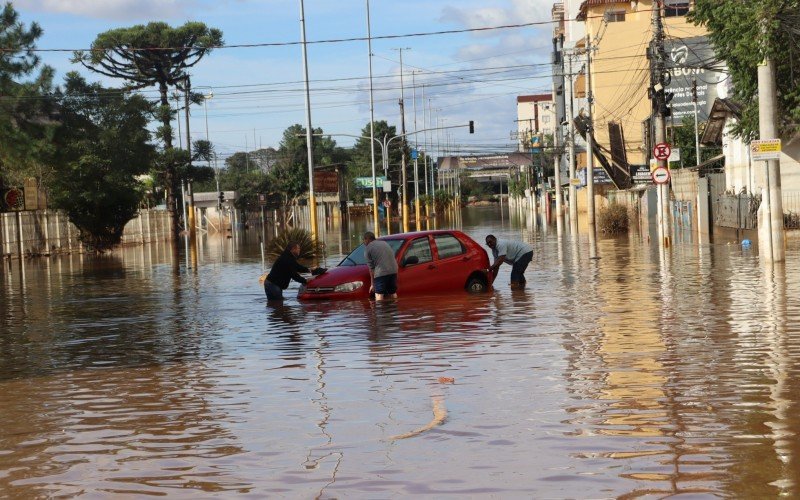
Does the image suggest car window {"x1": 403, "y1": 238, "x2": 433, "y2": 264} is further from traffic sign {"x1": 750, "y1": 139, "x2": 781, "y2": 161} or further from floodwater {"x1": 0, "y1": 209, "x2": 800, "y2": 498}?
traffic sign {"x1": 750, "y1": 139, "x2": 781, "y2": 161}

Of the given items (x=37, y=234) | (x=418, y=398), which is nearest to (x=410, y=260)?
(x=418, y=398)

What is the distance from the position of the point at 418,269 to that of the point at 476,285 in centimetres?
132

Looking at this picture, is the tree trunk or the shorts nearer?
the shorts

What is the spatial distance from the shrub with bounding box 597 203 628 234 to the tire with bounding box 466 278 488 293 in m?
31.6

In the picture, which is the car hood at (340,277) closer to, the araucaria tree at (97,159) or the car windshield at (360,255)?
the car windshield at (360,255)

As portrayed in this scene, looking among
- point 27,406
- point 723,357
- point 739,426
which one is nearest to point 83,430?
point 27,406

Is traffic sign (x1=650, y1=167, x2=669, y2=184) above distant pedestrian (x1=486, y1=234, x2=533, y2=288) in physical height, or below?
above

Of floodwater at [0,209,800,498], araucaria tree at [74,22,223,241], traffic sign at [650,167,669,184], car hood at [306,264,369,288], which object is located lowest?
floodwater at [0,209,800,498]

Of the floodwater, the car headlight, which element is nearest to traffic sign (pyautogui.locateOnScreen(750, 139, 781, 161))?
the floodwater

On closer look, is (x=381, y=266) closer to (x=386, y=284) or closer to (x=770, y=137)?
(x=386, y=284)

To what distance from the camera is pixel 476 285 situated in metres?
22.6

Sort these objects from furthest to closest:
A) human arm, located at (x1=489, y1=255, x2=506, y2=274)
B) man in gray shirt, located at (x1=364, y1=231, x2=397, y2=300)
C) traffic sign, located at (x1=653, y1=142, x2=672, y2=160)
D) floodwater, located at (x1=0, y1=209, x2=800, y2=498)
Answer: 1. traffic sign, located at (x1=653, y1=142, x2=672, y2=160)
2. human arm, located at (x1=489, y1=255, x2=506, y2=274)
3. man in gray shirt, located at (x1=364, y1=231, x2=397, y2=300)
4. floodwater, located at (x1=0, y1=209, x2=800, y2=498)

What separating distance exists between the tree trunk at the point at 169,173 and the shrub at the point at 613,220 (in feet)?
95.2

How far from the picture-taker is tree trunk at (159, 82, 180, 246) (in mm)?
72250
